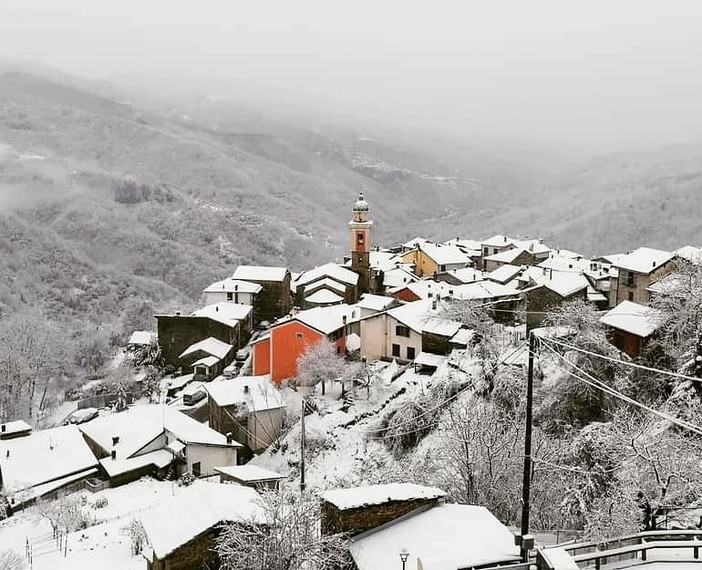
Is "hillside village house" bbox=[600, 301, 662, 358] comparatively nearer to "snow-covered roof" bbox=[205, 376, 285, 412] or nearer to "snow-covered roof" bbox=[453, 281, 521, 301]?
"snow-covered roof" bbox=[453, 281, 521, 301]

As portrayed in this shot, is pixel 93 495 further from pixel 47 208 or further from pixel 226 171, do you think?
pixel 226 171

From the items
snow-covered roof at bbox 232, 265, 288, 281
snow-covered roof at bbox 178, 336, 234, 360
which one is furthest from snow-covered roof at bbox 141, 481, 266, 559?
snow-covered roof at bbox 232, 265, 288, 281

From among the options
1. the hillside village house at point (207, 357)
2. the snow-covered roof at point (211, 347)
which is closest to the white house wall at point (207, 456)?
the hillside village house at point (207, 357)

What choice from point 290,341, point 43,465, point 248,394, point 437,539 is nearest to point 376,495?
point 437,539

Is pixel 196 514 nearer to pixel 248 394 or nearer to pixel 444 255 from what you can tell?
pixel 248 394

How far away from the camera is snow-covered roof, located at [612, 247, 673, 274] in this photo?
41.2 m

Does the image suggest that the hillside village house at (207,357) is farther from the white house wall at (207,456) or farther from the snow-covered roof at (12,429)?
the white house wall at (207,456)

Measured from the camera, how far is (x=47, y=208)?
417ft

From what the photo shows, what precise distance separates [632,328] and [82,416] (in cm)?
3292

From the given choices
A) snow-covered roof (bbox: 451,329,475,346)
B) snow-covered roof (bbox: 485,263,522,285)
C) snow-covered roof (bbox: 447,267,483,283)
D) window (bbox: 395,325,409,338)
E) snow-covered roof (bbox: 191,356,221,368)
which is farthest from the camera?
snow-covered roof (bbox: 447,267,483,283)

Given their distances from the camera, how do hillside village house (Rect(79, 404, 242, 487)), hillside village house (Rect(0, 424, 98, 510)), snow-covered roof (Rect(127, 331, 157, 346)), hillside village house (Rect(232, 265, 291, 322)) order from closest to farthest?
hillside village house (Rect(0, 424, 98, 510)) → hillside village house (Rect(79, 404, 242, 487)) → snow-covered roof (Rect(127, 331, 157, 346)) → hillside village house (Rect(232, 265, 291, 322))

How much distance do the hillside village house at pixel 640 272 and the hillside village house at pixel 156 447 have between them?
27.1m

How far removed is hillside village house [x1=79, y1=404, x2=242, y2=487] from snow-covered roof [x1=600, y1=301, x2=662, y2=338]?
60.7 feet

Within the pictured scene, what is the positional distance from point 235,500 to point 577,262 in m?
49.0
